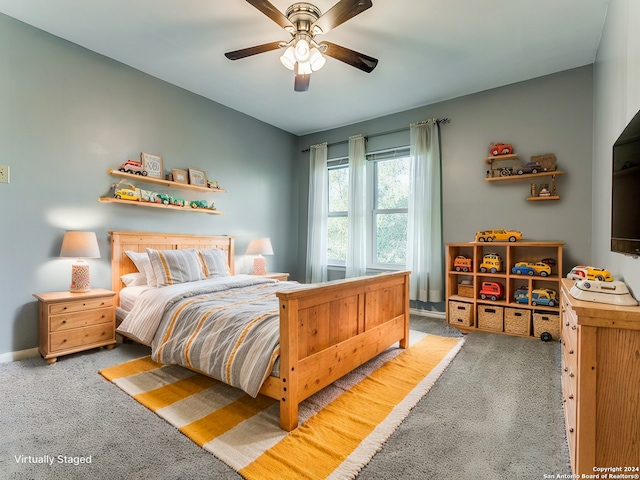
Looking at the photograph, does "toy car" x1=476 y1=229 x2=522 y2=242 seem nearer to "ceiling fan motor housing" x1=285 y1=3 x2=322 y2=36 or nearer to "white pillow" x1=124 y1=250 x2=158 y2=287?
"ceiling fan motor housing" x1=285 y1=3 x2=322 y2=36

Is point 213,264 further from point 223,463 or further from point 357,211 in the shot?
point 223,463

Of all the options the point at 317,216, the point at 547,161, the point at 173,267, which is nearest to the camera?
the point at 173,267

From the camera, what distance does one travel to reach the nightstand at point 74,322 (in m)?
2.52

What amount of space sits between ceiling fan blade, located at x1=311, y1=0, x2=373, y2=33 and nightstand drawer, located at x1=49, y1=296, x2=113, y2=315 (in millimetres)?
2831

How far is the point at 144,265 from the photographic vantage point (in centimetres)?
308

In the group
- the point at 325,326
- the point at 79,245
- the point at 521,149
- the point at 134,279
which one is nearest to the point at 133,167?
the point at 79,245

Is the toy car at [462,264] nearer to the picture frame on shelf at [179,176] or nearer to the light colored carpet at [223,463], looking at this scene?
the light colored carpet at [223,463]

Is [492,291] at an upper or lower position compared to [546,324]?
upper

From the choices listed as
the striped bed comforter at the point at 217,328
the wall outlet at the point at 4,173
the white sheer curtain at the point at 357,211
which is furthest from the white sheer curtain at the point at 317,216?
the wall outlet at the point at 4,173

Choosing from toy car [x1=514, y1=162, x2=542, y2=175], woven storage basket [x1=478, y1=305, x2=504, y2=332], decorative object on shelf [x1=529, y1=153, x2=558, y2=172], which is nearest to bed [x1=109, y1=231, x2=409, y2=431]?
woven storage basket [x1=478, y1=305, x2=504, y2=332]

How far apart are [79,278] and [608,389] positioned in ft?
11.7

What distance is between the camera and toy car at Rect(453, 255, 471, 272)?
3635mm

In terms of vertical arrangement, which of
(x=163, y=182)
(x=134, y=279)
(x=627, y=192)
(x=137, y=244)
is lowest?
(x=134, y=279)

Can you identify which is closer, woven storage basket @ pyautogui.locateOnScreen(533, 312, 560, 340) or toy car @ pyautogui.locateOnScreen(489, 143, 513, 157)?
woven storage basket @ pyautogui.locateOnScreen(533, 312, 560, 340)
